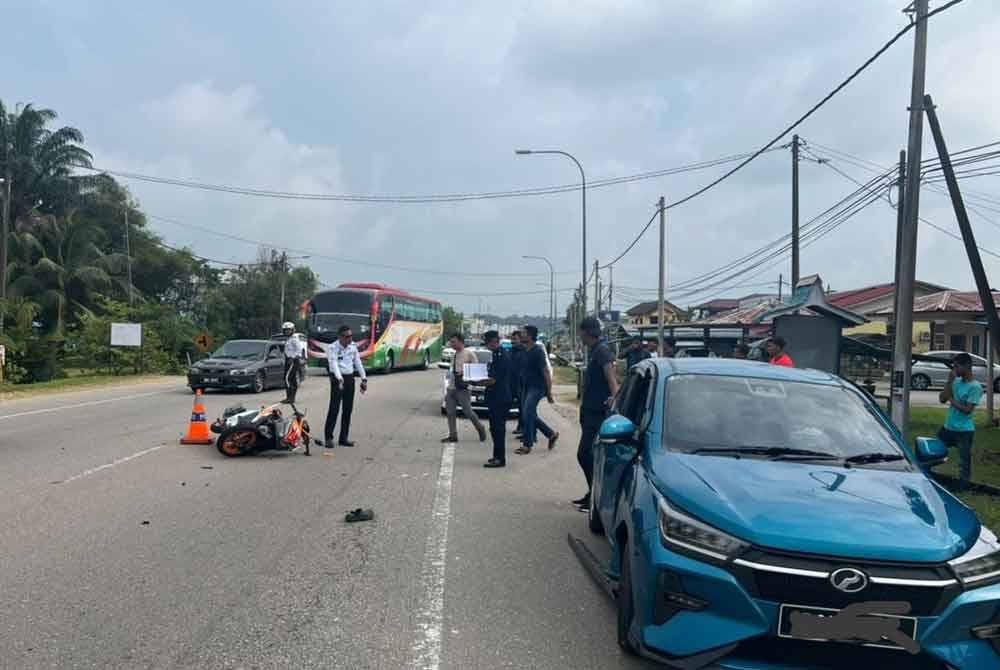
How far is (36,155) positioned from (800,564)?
159 ft

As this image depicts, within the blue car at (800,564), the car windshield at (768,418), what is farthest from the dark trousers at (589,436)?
the blue car at (800,564)

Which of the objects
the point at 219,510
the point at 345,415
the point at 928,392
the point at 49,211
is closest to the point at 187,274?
the point at 49,211

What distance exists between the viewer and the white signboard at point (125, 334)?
34.1 metres

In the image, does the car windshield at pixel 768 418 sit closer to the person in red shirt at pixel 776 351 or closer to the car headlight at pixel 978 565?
the car headlight at pixel 978 565

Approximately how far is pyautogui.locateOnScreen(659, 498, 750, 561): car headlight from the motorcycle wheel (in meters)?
8.32

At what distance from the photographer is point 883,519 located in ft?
13.6

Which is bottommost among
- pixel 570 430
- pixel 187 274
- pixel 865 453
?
pixel 570 430

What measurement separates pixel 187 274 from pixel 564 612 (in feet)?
209

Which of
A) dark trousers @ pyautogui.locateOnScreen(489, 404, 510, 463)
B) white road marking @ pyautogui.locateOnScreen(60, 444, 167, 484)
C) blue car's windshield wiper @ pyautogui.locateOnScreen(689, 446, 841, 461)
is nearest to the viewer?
blue car's windshield wiper @ pyautogui.locateOnScreen(689, 446, 841, 461)

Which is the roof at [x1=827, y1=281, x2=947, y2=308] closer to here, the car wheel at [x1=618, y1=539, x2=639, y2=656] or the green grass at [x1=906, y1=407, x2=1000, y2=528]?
the green grass at [x1=906, y1=407, x2=1000, y2=528]

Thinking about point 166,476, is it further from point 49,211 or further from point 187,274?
point 187,274

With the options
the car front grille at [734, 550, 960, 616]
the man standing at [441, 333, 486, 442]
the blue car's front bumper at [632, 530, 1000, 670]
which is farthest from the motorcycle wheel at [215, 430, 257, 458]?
the car front grille at [734, 550, 960, 616]

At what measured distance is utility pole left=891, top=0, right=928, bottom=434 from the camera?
11656mm

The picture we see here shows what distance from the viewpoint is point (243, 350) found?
25250 mm
